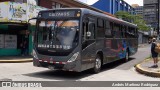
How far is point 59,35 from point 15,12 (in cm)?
1112

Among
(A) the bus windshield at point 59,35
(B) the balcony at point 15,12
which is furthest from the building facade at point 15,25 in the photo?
(A) the bus windshield at point 59,35

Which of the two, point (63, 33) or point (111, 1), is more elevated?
point (111, 1)

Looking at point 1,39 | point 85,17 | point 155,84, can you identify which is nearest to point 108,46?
point 85,17

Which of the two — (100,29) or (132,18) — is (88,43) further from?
(132,18)

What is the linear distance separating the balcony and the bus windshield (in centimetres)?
995

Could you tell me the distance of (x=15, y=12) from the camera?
2241cm

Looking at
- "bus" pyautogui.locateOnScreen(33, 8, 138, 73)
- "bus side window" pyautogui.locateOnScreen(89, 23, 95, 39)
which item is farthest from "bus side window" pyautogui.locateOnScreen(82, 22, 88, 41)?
"bus side window" pyautogui.locateOnScreen(89, 23, 95, 39)

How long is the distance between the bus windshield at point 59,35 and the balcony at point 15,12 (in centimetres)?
995

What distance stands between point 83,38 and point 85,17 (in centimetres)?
98

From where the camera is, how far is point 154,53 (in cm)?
1548

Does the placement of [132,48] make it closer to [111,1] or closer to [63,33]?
[63,33]

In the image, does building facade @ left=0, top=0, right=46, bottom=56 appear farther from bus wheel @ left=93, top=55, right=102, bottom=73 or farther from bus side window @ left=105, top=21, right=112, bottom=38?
bus wheel @ left=93, top=55, right=102, bottom=73

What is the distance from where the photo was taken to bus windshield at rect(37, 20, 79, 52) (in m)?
12.1

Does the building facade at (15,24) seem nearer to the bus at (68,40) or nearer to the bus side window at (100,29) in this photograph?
the bus side window at (100,29)
